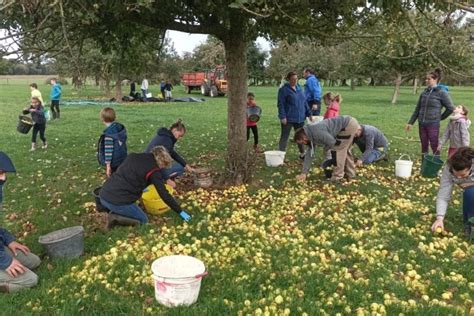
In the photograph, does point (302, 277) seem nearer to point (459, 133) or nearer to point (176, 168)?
point (176, 168)

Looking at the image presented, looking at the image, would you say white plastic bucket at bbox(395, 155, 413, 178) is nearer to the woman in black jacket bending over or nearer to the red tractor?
the woman in black jacket bending over

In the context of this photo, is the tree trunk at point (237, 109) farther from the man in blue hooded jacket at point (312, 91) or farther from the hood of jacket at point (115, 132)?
the man in blue hooded jacket at point (312, 91)

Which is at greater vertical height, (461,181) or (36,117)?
(36,117)

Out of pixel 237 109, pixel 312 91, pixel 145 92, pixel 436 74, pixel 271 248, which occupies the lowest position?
pixel 271 248

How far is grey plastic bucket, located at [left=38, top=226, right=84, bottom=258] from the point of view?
4840mm

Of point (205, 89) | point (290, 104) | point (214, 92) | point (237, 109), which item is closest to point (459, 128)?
point (290, 104)

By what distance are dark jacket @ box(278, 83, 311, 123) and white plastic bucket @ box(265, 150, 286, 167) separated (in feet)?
2.96

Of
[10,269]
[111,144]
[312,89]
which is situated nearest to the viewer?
[10,269]

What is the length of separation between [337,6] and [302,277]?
343 cm

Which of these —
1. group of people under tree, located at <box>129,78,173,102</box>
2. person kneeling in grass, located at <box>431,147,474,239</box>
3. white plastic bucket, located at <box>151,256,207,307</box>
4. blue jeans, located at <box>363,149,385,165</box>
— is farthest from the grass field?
group of people under tree, located at <box>129,78,173,102</box>

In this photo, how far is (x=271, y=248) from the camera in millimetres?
5047

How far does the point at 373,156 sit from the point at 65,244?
20.9 feet

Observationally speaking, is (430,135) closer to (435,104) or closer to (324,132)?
(435,104)

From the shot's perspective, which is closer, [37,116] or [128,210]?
[128,210]
